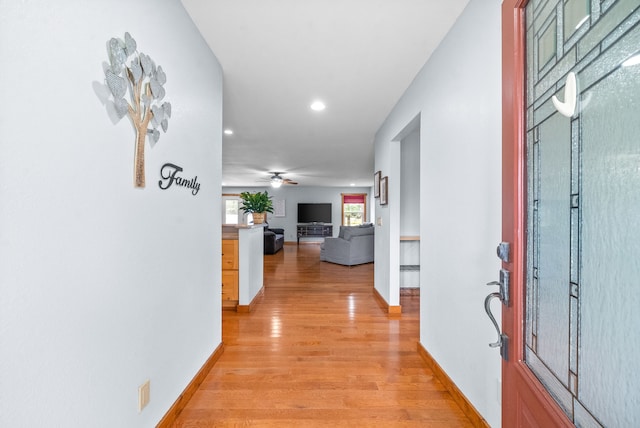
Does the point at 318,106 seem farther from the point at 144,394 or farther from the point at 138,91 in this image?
the point at 144,394

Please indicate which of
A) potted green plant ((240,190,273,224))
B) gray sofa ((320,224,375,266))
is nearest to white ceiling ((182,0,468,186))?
potted green plant ((240,190,273,224))

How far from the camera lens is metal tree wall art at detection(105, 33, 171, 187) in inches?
41.6

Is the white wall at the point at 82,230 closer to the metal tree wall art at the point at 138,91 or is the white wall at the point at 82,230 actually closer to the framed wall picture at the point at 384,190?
the metal tree wall art at the point at 138,91

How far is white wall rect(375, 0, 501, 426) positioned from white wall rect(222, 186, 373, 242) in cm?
875

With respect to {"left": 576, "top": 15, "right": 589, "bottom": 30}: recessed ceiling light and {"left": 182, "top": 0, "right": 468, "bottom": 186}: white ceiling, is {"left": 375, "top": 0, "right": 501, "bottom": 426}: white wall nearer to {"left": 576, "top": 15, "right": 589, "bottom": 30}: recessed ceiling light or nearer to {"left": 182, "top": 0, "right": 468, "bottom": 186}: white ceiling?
{"left": 182, "top": 0, "right": 468, "bottom": 186}: white ceiling

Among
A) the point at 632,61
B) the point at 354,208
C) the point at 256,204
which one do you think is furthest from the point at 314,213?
the point at 632,61

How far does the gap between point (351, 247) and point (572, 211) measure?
5.55 metres

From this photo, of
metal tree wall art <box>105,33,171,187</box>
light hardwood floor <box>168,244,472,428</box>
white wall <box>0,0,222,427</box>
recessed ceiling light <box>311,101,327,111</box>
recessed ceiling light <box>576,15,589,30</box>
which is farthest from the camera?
recessed ceiling light <box>311,101,327,111</box>

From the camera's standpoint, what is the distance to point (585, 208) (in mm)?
600

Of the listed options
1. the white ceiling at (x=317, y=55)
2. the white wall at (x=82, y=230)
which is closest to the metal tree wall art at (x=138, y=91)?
the white wall at (x=82, y=230)

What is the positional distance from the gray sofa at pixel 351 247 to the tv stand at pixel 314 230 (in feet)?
14.1

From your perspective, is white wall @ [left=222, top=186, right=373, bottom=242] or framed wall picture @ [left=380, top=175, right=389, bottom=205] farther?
white wall @ [left=222, top=186, right=373, bottom=242]

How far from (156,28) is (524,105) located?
1606 mm

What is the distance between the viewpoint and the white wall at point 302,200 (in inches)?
435
